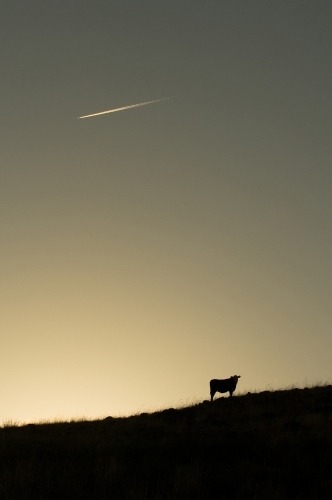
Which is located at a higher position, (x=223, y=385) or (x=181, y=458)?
(x=223, y=385)

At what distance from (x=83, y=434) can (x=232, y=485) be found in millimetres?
8093

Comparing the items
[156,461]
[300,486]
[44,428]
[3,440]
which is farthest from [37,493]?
[44,428]

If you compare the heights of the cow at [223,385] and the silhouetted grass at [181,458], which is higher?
the cow at [223,385]

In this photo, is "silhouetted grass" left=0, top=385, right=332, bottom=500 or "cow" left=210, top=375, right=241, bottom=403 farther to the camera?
"cow" left=210, top=375, right=241, bottom=403

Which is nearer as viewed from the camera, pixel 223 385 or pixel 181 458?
pixel 181 458

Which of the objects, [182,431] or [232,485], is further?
[182,431]

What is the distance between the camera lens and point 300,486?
12359 mm

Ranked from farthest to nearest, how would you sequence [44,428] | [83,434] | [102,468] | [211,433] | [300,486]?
[44,428]
[83,434]
[211,433]
[102,468]
[300,486]

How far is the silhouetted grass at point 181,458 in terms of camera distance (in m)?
12.0

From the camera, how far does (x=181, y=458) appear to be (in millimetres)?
14664

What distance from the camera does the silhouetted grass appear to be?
11992mm

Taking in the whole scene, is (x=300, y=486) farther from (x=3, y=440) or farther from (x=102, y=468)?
(x=3, y=440)

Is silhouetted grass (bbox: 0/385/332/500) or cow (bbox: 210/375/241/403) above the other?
cow (bbox: 210/375/241/403)

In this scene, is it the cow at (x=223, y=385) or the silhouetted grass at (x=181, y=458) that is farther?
the cow at (x=223, y=385)
